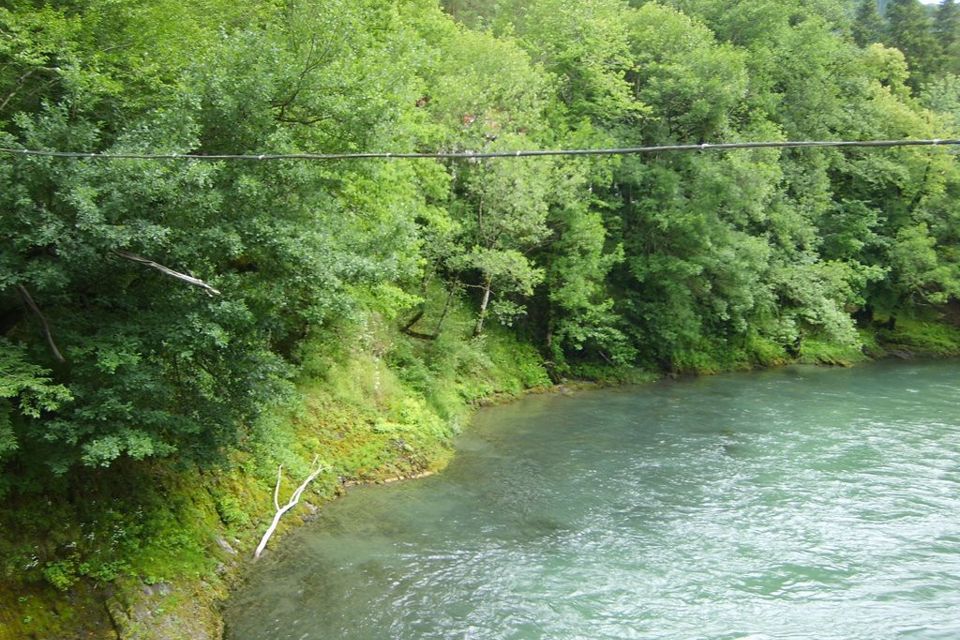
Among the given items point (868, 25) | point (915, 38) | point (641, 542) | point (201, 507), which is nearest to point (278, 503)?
point (201, 507)

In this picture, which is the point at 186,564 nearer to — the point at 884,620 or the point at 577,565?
the point at 577,565

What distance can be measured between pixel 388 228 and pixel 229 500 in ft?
19.1

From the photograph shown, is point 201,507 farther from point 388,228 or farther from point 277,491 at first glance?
point 388,228

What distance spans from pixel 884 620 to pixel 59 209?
12531mm

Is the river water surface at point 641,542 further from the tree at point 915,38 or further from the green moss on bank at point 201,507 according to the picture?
the tree at point 915,38

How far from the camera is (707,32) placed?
31.8 metres

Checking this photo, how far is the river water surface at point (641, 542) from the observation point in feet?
31.9

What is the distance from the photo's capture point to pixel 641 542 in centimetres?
1241

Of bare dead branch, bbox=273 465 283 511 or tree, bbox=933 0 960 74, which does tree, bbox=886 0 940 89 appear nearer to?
tree, bbox=933 0 960 74

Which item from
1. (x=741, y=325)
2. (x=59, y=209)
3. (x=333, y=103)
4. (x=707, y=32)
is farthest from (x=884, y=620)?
(x=707, y=32)

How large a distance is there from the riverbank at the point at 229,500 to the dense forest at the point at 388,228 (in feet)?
0.23

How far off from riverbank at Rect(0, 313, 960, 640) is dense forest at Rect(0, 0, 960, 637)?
70mm

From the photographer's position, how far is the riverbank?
8391 mm

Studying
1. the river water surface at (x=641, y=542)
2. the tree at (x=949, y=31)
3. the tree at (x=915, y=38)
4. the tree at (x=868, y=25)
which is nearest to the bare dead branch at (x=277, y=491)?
the river water surface at (x=641, y=542)
